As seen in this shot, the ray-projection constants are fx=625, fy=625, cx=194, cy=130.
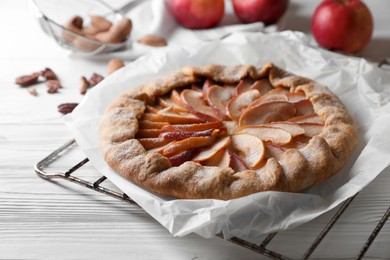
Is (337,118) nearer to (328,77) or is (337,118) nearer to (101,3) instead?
(328,77)

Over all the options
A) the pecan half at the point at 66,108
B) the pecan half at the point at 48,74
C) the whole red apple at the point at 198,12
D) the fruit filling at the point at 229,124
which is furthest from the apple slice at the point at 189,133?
the whole red apple at the point at 198,12

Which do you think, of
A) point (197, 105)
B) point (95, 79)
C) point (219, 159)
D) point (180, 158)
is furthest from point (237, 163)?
point (95, 79)

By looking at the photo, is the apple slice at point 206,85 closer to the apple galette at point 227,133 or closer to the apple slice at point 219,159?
the apple galette at point 227,133

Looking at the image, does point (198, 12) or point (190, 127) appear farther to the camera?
point (198, 12)

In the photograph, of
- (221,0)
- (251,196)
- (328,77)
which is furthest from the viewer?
(221,0)

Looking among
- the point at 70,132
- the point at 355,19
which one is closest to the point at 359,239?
the point at 70,132

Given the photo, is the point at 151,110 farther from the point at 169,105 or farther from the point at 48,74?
the point at 48,74

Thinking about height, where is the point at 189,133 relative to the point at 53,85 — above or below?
above
